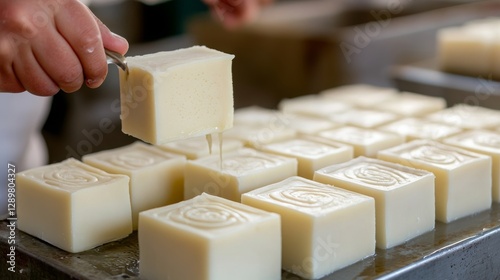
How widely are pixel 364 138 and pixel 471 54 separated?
1.33m

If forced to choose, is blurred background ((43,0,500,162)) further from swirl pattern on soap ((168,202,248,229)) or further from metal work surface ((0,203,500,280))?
swirl pattern on soap ((168,202,248,229))

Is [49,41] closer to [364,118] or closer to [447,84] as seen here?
[364,118]

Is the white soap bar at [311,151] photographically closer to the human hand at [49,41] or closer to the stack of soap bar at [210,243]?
the stack of soap bar at [210,243]

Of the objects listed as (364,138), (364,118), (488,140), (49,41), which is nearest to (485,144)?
(488,140)

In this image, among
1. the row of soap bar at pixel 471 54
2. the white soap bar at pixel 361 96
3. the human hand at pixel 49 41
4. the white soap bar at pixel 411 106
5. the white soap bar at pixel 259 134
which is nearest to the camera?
the human hand at pixel 49 41

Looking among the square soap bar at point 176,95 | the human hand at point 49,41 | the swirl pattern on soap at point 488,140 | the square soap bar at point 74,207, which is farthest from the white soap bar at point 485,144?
the human hand at point 49,41

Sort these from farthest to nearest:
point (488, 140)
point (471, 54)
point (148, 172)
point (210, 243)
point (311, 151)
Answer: point (471, 54), point (488, 140), point (311, 151), point (148, 172), point (210, 243)

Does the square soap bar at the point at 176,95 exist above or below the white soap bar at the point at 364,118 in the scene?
above

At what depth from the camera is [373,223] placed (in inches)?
74.2

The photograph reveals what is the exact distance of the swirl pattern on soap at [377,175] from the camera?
6.53 ft

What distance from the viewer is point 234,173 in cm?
205

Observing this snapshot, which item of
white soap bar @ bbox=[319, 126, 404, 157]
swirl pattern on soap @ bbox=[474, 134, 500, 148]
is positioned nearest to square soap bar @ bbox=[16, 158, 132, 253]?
white soap bar @ bbox=[319, 126, 404, 157]

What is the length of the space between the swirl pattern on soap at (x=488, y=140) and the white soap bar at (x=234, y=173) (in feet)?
2.16

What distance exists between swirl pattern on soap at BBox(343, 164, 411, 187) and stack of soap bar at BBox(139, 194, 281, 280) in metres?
0.39
